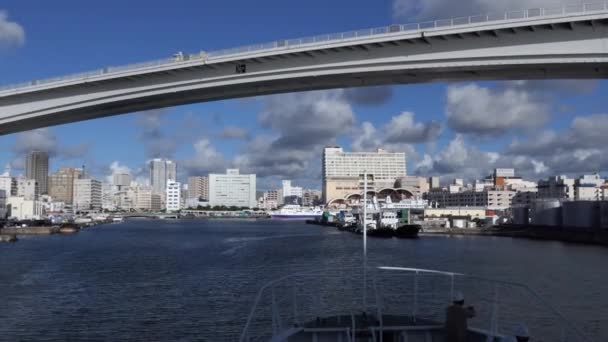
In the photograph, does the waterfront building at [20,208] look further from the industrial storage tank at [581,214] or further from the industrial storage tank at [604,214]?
the industrial storage tank at [604,214]

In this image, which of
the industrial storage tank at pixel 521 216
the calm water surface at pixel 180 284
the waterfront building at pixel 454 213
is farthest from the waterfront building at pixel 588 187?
the calm water surface at pixel 180 284

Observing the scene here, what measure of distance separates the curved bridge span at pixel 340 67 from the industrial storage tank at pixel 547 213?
80.3 metres

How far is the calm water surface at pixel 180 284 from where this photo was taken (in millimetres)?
21328

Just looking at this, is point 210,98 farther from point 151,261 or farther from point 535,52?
point 151,261

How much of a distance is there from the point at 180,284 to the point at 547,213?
3107 inches

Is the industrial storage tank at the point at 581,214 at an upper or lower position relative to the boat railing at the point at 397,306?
upper

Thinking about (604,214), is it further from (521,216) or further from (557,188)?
(557,188)

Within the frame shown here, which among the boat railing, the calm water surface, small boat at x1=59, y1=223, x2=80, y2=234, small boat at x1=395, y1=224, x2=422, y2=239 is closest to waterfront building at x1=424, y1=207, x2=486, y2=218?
small boat at x1=395, y1=224, x2=422, y2=239

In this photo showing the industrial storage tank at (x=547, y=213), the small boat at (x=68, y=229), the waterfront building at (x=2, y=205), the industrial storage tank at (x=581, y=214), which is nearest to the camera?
the industrial storage tank at (x=581, y=214)

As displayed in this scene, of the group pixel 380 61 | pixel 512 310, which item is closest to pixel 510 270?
pixel 512 310

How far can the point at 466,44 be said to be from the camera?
18.8m

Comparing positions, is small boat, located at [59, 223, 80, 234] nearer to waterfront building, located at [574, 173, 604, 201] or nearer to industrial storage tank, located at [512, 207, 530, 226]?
industrial storage tank, located at [512, 207, 530, 226]

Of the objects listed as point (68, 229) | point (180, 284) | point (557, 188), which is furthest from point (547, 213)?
point (180, 284)

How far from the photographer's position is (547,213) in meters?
97.2
